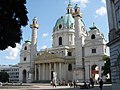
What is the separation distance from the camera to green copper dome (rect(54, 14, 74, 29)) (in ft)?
312

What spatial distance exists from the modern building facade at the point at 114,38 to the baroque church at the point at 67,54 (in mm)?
45038

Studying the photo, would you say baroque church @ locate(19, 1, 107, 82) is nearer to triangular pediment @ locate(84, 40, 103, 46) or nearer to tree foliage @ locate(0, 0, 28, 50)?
triangular pediment @ locate(84, 40, 103, 46)

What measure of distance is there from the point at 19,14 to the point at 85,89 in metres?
22.8

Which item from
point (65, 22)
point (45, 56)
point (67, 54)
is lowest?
point (45, 56)

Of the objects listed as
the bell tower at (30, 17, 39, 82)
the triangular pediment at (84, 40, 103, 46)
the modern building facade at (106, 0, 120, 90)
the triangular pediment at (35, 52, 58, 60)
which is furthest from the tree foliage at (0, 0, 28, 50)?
the bell tower at (30, 17, 39, 82)

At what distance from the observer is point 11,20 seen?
18.6 m

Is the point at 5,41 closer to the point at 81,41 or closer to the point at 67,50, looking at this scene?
the point at 81,41

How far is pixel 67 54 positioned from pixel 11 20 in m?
71.0

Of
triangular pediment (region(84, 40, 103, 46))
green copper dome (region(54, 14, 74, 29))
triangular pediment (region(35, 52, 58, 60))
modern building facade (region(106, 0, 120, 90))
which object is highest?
green copper dome (region(54, 14, 74, 29))

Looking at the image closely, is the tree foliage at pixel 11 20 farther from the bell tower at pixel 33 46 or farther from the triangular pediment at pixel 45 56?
the bell tower at pixel 33 46

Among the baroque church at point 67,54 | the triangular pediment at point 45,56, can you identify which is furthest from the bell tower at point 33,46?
the triangular pediment at point 45,56

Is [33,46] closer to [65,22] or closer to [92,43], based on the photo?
[65,22]

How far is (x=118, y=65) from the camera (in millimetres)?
22234

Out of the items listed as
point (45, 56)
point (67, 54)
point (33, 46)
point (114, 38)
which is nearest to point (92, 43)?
point (67, 54)
